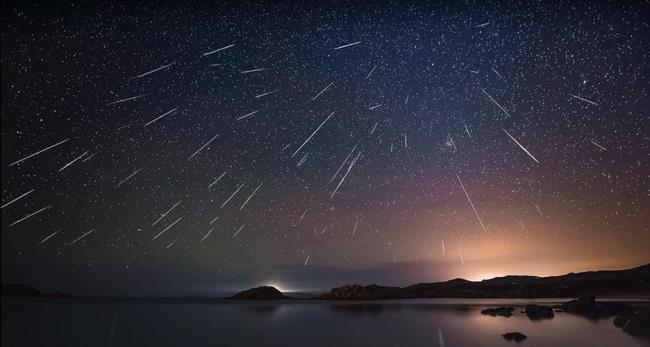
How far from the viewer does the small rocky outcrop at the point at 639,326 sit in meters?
43.4

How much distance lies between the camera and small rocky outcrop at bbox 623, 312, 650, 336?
143 ft

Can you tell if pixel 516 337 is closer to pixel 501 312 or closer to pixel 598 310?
pixel 598 310

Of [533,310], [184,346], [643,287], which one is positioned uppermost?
[643,287]

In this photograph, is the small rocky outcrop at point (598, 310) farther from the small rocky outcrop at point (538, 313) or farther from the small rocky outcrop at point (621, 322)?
the small rocky outcrop at point (621, 322)

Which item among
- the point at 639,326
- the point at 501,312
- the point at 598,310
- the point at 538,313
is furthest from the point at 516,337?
the point at 501,312

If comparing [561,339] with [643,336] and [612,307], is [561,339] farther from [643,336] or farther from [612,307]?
[612,307]

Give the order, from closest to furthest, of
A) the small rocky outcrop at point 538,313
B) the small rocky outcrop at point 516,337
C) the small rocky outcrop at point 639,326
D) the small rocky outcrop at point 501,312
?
the small rocky outcrop at point 516,337
the small rocky outcrop at point 639,326
the small rocky outcrop at point 538,313
the small rocky outcrop at point 501,312

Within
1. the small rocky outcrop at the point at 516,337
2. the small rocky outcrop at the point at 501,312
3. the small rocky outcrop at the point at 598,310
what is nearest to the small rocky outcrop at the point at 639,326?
the small rocky outcrop at the point at 516,337

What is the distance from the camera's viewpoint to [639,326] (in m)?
44.5

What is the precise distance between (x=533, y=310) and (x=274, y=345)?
154 feet

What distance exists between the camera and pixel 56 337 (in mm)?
Result: 56250

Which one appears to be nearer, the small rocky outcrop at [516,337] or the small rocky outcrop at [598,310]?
the small rocky outcrop at [516,337]

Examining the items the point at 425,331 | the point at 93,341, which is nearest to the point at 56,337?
the point at 93,341

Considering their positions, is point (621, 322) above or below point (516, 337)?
above
